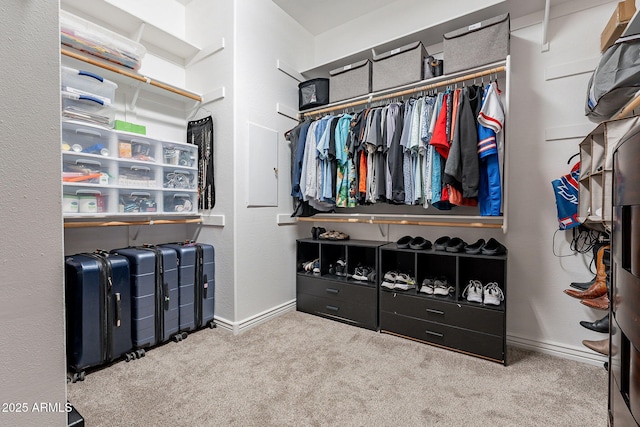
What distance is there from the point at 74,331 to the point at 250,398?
3.73 ft

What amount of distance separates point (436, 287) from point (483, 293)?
12.0 inches

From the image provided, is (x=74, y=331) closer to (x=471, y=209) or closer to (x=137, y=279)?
(x=137, y=279)

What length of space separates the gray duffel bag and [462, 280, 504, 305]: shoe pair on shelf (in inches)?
47.9

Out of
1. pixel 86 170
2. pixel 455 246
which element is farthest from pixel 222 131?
pixel 455 246

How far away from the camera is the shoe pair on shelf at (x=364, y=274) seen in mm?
2408

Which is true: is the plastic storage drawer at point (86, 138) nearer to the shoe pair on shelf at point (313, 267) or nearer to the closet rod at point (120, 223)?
the closet rod at point (120, 223)

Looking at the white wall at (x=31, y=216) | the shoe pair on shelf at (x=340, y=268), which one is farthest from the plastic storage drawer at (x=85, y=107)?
the shoe pair on shelf at (x=340, y=268)

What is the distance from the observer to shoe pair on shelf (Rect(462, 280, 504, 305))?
6.21ft

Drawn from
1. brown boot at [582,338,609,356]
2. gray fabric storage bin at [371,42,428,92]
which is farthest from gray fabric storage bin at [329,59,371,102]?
brown boot at [582,338,609,356]

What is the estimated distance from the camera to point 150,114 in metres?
2.42

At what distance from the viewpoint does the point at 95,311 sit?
170cm

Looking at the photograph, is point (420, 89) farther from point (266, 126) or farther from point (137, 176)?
point (137, 176)

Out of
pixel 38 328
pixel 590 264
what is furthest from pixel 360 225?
pixel 38 328

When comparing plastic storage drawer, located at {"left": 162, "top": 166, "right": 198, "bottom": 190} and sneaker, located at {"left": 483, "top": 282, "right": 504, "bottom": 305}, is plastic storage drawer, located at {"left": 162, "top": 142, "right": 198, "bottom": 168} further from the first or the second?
sneaker, located at {"left": 483, "top": 282, "right": 504, "bottom": 305}
